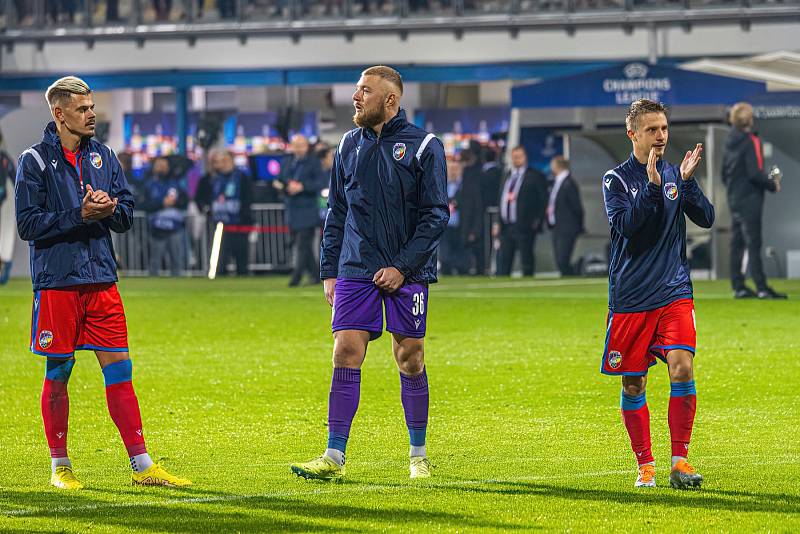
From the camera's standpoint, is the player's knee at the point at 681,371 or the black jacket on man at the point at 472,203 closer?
the player's knee at the point at 681,371

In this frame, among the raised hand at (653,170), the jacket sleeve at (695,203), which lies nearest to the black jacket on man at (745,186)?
the jacket sleeve at (695,203)

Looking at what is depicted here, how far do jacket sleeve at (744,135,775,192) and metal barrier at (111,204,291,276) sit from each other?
12.2m

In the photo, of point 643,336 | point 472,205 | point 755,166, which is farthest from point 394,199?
point 472,205

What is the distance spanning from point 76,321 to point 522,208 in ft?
63.7

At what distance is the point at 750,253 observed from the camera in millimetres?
19766

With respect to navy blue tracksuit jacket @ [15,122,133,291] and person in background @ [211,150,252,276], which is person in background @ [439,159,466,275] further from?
navy blue tracksuit jacket @ [15,122,133,291]

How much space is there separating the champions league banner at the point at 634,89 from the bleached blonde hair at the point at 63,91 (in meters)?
19.4

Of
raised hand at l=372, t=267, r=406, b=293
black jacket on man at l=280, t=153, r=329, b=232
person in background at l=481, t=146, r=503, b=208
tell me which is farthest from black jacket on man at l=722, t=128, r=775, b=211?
raised hand at l=372, t=267, r=406, b=293

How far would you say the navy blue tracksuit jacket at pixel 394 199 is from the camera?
7.76 m

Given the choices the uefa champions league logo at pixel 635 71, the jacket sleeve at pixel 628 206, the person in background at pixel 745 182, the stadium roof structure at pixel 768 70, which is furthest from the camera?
the uefa champions league logo at pixel 635 71

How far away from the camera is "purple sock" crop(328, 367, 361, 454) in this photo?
7.77m

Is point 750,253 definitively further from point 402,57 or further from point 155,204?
point 402,57

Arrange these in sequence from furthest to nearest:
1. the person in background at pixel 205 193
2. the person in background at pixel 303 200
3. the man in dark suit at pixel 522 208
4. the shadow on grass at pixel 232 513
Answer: the person in background at pixel 205 193
the man in dark suit at pixel 522 208
the person in background at pixel 303 200
the shadow on grass at pixel 232 513

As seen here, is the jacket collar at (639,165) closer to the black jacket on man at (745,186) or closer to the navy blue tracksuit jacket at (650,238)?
the navy blue tracksuit jacket at (650,238)
